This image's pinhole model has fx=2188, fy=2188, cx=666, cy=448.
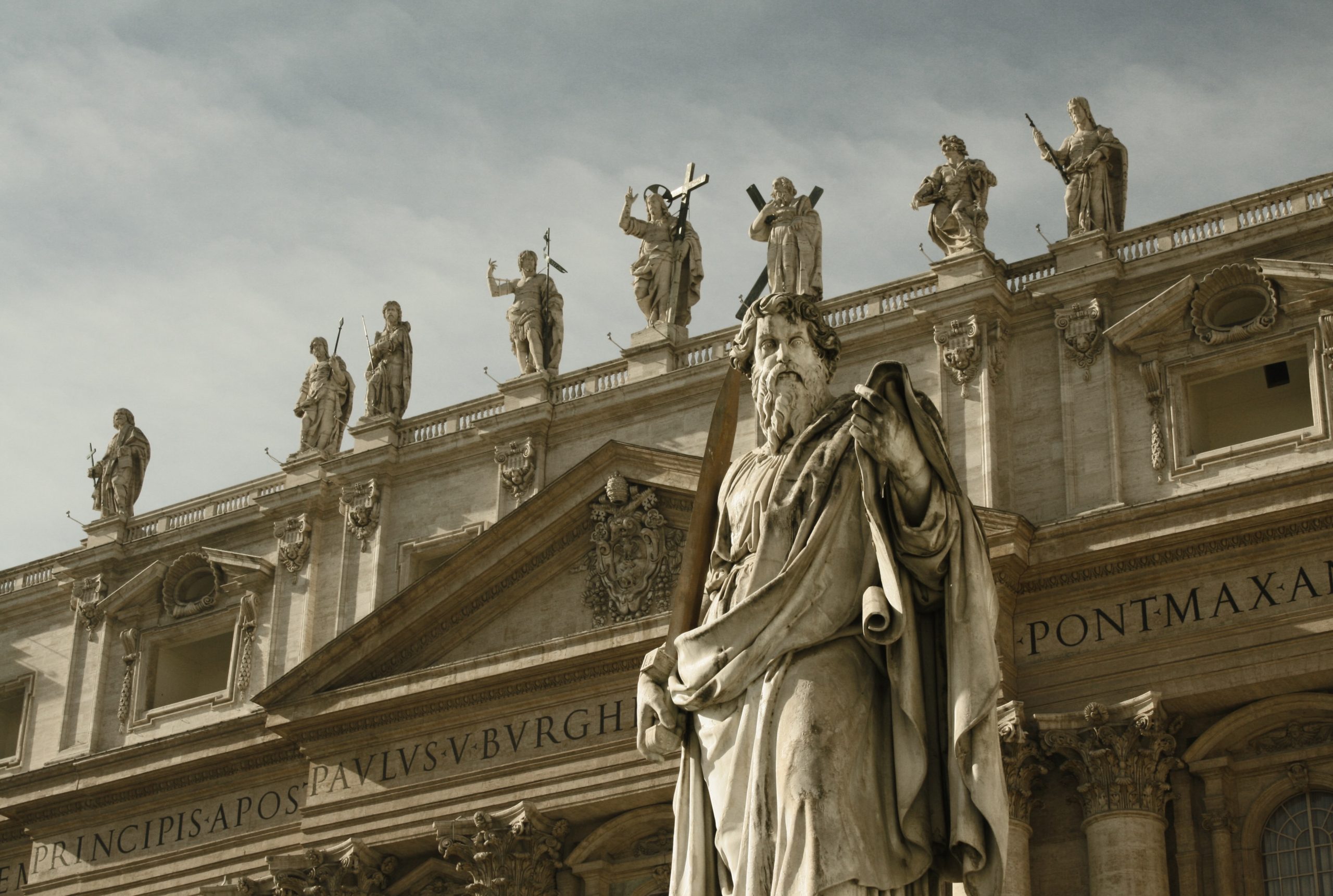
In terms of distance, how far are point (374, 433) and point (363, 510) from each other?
3.27 ft

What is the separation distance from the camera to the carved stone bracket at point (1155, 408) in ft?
71.2

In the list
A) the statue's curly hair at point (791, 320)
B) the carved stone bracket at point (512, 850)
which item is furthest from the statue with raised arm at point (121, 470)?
the statue's curly hair at point (791, 320)

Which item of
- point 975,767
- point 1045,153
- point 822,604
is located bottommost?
point 975,767

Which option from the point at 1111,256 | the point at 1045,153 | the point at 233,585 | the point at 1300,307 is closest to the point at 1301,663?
the point at 1300,307

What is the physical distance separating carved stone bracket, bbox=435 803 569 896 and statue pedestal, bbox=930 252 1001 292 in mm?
7156

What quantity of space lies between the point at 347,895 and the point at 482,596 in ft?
12.1

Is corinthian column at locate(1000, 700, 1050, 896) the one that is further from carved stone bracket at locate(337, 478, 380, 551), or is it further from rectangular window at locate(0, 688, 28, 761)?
rectangular window at locate(0, 688, 28, 761)

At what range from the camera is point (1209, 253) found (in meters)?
22.2

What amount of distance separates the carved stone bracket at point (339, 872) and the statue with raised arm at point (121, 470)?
286 inches

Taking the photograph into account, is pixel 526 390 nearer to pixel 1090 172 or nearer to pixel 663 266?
pixel 663 266

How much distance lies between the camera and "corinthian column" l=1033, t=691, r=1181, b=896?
19906 millimetres

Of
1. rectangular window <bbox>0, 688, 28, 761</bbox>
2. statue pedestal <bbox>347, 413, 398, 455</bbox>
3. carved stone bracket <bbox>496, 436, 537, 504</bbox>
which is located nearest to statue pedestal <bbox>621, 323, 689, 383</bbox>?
carved stone bracket <bbox>496, 436, 537, 504</bbox>

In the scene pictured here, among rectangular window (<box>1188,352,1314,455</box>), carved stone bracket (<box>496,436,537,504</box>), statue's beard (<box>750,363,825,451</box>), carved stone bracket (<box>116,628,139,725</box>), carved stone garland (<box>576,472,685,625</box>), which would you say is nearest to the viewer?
statue's beard (<box>750,363,825,451</box>)

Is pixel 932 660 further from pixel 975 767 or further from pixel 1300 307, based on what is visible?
pixel 1300 307
